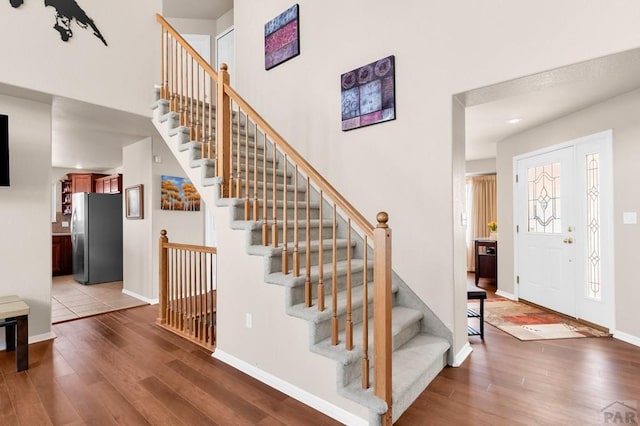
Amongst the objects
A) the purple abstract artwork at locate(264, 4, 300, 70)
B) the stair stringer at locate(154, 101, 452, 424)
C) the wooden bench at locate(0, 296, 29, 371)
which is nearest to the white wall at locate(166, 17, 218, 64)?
the purple abstract artwork at locate(264, 4, 300, 70)

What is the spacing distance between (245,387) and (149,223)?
11.2 ft

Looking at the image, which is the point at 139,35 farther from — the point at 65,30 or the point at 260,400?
the point at 260,400

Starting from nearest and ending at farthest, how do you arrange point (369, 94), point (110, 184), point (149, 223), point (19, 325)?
A: point (19, 325) < point (369, 94) < point (149, 223) < point (110, 184)

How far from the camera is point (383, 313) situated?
6.07 feet

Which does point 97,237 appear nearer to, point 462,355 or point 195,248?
point 195,248

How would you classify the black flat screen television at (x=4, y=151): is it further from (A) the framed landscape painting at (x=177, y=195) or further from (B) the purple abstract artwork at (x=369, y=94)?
(B) the purple abstract artwork at (x=369, y=94)

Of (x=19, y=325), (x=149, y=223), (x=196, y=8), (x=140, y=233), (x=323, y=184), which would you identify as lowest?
(x=19, y=325)

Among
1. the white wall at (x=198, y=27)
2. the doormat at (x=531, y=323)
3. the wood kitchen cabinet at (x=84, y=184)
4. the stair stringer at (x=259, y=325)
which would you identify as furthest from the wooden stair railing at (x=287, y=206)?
the wood kitchen cabinet at (x=84, y=184)

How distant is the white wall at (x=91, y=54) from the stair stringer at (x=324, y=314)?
641 millimetres

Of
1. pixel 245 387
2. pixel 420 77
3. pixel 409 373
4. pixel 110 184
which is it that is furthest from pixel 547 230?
pixel 110 184

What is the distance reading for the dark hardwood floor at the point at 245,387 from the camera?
6.78ft

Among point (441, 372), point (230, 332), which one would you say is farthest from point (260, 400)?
point (441, 372)

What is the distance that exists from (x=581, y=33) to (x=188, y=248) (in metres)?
3.77

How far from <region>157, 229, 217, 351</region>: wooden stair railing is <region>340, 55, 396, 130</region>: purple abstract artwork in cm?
194
